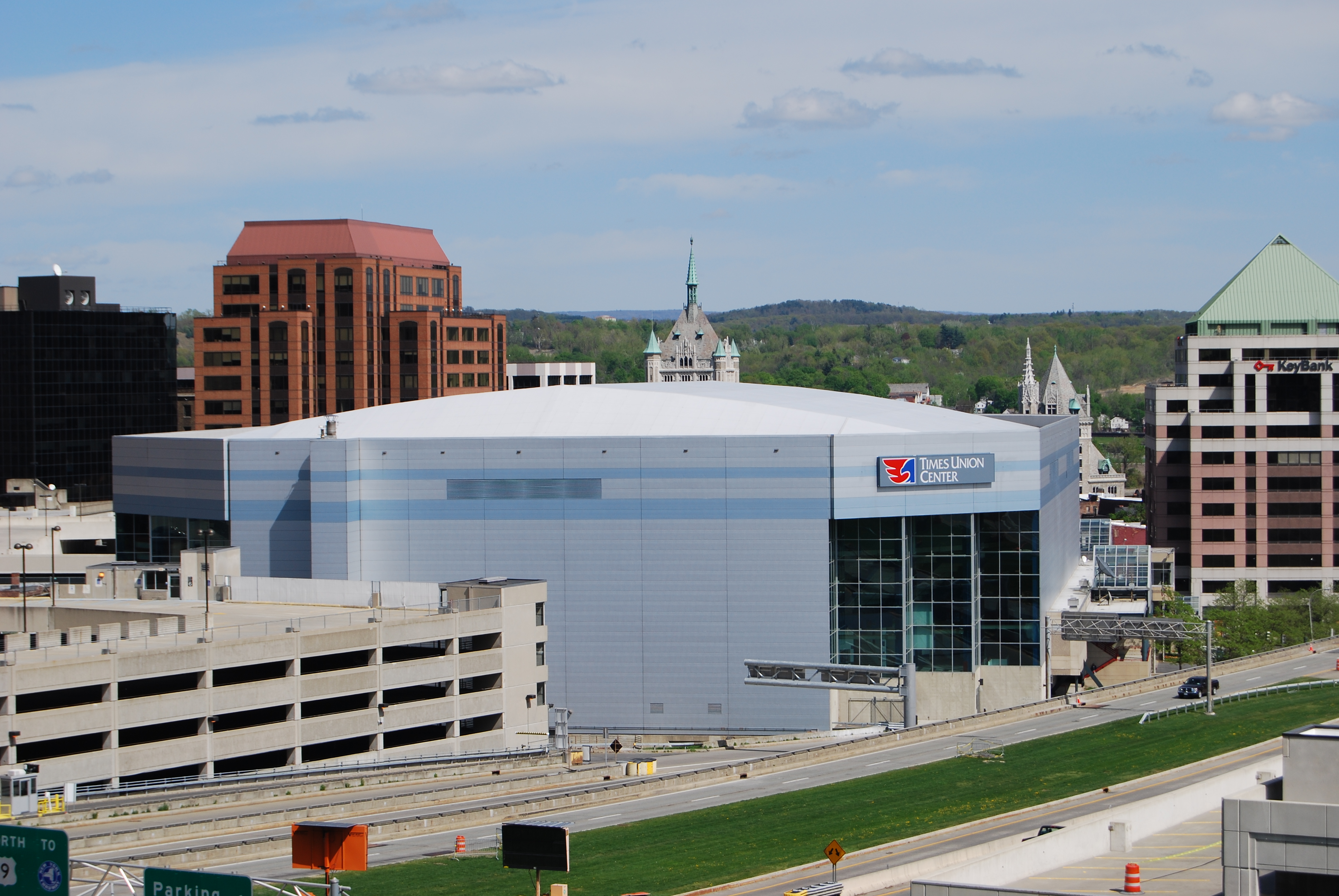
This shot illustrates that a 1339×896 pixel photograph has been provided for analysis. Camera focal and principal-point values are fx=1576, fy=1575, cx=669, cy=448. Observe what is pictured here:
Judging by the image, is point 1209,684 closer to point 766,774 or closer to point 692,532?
point 766,774

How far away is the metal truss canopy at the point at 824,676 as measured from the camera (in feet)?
305

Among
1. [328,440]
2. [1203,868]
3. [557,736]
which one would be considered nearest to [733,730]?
[557,736]

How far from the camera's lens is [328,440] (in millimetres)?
102125

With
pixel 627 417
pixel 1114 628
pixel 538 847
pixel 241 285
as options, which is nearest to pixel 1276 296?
pixel 1114 628

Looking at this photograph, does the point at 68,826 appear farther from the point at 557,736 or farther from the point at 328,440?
the point at 328,440

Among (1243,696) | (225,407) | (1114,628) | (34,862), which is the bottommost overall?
(1243,696)

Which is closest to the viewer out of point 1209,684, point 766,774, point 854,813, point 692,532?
point 854,813

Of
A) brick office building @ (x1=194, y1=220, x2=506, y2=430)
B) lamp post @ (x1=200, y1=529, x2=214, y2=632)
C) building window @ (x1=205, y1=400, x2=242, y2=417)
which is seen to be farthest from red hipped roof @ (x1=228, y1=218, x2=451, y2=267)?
lamp post @ (x1=200, y1=529, x2=214, y2=632)

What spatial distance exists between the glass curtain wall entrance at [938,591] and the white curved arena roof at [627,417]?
6.39 meters

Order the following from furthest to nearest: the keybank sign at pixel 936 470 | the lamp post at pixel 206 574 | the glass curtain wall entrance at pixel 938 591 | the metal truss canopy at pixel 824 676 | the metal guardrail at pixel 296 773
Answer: the glass curtain wall entrance at pixel 938 591
the keybank sign at pixel 936 470
the metal truss canopy at pixel 824 676
the lamp post at pixel 206 574
the metal guardrail at pixel 296 773

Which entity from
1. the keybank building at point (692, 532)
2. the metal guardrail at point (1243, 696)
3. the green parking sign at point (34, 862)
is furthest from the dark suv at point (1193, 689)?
the green parking sign at point (34, 862)

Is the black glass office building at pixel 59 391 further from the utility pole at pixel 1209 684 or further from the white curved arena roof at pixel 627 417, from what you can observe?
the utility pole at pixel 1209 684

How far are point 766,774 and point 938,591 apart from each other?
27551 millimetres

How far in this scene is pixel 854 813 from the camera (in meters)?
65.3
